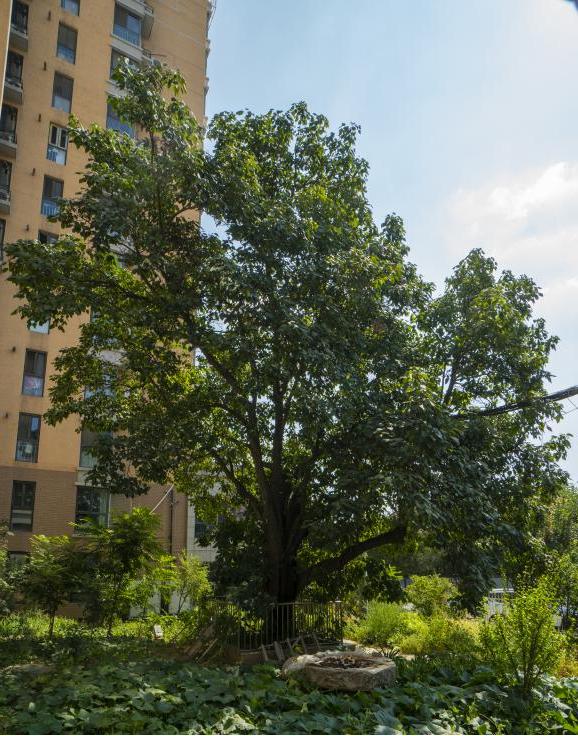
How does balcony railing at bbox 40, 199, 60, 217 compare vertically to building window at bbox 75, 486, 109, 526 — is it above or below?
above

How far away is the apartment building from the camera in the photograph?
23891mm

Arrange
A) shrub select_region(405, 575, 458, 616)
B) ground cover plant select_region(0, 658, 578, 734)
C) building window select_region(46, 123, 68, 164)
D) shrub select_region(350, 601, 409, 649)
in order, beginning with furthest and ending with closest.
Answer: building window select_region(46, 123, 68, 164) → shrub select_region(405, 575, 458, 616) → shrub select_region(350, 601, 409, 649) → ground cover plant select_region(0, 658, 578, 734)

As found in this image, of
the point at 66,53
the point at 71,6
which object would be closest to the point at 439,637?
the point at 66,53

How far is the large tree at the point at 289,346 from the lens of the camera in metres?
11.9

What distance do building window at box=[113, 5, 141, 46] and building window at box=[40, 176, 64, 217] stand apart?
8.48 metres

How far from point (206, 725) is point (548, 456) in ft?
33.7

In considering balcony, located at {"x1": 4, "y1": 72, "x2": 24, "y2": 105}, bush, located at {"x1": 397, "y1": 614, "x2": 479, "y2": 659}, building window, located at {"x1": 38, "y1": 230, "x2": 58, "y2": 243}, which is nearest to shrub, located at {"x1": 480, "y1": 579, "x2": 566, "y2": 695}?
bush, located at {"x1": 397, "y1": 614, "x2": 479, "y2": 659}

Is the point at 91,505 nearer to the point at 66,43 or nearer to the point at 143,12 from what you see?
the point at 66,43

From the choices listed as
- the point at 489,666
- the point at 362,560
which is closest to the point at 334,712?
the point at 489,666

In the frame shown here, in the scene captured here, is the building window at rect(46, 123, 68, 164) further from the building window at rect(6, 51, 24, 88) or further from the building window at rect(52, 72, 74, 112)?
the building window at rect(6, 51, 24, 88)

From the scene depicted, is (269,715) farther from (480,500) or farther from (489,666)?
(480,500)

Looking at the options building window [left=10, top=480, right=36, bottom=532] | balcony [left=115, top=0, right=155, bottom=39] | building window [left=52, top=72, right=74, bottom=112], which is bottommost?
building window [left=10, top=480, right=36, bottom=532]

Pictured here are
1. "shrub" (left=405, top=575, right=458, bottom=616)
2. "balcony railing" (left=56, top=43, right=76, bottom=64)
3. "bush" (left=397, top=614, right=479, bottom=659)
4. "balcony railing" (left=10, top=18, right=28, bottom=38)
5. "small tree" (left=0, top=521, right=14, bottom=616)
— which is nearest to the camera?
"small tree" (left=0, top=521, right=14, bottom=616)

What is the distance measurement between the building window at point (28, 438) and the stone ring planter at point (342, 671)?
679 inches
